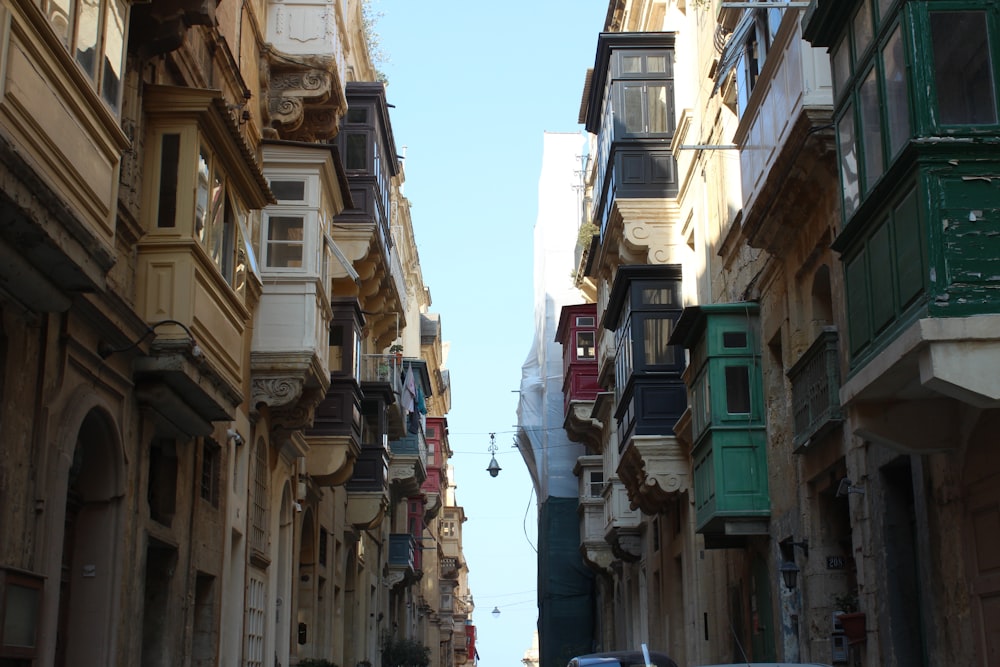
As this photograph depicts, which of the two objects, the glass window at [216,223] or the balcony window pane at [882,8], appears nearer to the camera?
the balcony window pane at [882,8]

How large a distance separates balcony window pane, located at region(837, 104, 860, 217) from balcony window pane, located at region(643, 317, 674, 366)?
14.3 metres

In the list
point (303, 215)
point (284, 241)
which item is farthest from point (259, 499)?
point (303, 215)

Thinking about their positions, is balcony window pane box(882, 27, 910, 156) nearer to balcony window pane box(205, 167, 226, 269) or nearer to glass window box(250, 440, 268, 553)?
balcony window pane box(205, 167, 226, 269)

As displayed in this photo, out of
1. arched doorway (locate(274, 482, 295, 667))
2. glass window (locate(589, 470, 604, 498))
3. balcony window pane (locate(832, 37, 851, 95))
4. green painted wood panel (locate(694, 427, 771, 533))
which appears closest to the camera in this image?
balcony window pane (locate(832, 37, 851, 95))

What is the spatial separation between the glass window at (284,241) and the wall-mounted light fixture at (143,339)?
5.93 m

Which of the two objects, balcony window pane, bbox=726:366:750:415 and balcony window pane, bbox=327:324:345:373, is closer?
balcony window pane, bbox=726:366:750:415

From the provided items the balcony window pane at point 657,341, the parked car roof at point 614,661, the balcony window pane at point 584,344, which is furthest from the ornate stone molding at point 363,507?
the parked car roof at point 614,661

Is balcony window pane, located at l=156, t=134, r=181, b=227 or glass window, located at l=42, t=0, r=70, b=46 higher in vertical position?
balcony window pane, located at l=156, t=134, r=181, b=227

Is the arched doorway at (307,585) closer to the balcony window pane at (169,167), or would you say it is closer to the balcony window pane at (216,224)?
the balcony window pane at (216,224)

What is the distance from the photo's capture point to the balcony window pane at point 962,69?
917 cm

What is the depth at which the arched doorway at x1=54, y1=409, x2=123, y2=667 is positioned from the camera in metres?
11.7

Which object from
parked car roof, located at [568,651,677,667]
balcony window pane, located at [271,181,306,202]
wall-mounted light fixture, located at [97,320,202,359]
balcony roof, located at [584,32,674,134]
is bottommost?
parked car roof, located at [568,651,677,667]

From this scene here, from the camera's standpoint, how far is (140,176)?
13383 millimetres

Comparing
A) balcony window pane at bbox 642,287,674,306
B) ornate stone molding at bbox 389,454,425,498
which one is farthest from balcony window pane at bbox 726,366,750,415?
ornate stone molding at bbox 389,454,425,498
